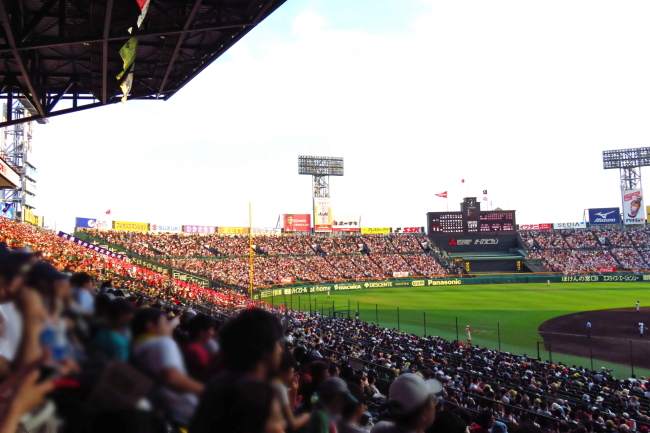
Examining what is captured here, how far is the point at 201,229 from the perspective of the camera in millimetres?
65000

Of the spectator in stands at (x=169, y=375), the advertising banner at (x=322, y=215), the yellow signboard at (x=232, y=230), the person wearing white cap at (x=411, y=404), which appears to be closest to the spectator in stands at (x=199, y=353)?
the spectator in stands at (x=169, y=375)

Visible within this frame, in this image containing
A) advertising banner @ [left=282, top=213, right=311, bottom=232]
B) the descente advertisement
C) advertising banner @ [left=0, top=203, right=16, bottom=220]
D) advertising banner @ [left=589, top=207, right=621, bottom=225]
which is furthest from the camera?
advertising banner @ [left=589, top=207, right=621, bottom=225]

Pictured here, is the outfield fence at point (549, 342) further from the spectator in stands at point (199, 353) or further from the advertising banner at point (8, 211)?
the advertising banner at point (8, 211)

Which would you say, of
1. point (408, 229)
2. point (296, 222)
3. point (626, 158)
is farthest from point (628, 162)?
point (296, 222)

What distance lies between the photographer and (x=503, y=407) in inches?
377

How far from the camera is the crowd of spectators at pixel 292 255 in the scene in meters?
51.5

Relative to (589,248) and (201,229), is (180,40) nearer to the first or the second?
(201,229)

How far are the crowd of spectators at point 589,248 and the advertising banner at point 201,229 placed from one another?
45896 mm

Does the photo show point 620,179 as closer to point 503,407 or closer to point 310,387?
point 503,407

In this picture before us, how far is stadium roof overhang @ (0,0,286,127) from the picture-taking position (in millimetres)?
8914

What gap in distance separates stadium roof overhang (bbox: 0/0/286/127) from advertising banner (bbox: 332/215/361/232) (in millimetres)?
61130

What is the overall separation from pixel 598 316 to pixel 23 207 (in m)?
65.0

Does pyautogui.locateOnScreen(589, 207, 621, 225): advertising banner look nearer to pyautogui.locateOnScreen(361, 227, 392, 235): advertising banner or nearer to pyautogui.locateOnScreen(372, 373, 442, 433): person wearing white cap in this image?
pyautogui.locateOnScreen(361, 227, 392, 235): advertising banner

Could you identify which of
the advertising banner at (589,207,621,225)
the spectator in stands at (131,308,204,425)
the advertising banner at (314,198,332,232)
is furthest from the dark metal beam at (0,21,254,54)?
the advertising banner at (589,207,621,225)
